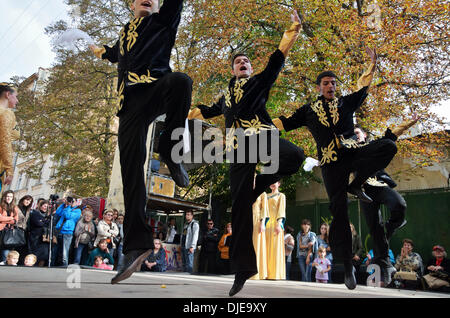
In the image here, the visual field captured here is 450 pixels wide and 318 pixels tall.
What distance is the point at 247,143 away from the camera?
3541 millimetres

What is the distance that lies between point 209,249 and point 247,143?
889cm

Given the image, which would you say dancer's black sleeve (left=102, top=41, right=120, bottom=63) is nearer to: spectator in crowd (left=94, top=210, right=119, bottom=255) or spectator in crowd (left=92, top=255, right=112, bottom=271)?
spectator in crowd (left=92, top=255, right=112, bottom=271)

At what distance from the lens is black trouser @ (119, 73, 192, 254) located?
2963mm

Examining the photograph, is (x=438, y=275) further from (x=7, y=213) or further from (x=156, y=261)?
(x=7, y=213)

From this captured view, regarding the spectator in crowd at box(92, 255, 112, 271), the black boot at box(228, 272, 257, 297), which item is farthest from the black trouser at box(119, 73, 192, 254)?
the spectator in crowd at box(92, 255, 112, 271)

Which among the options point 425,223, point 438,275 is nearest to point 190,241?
point 438,275

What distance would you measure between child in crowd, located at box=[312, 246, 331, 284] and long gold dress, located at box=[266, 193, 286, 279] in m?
0.79

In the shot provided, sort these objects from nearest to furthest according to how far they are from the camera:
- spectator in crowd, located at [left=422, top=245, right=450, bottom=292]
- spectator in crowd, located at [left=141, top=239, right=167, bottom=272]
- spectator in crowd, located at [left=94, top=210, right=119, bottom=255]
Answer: spectator in crowd, located at [left=422, top=245, right=450, bottom=292] → spectator in crowd, located at [left=94, top=210, right=119, bottom=255] → spectator in crowd, located at [left=141, top=239, right=167, bottom=272]

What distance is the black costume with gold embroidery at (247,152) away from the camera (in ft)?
10.9

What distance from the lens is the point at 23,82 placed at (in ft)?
63.4

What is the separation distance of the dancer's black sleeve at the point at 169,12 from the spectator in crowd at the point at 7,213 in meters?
5.68

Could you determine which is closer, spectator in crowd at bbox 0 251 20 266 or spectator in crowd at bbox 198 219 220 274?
spectator in crowd at bbox 0 251 20 266

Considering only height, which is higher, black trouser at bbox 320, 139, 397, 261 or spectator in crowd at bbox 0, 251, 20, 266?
black trouser at bbox 320, 139, 397, 261

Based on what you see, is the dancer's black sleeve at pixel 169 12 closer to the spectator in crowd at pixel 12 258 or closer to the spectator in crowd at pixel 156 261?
the spectator in crowd at pixel 12 258
